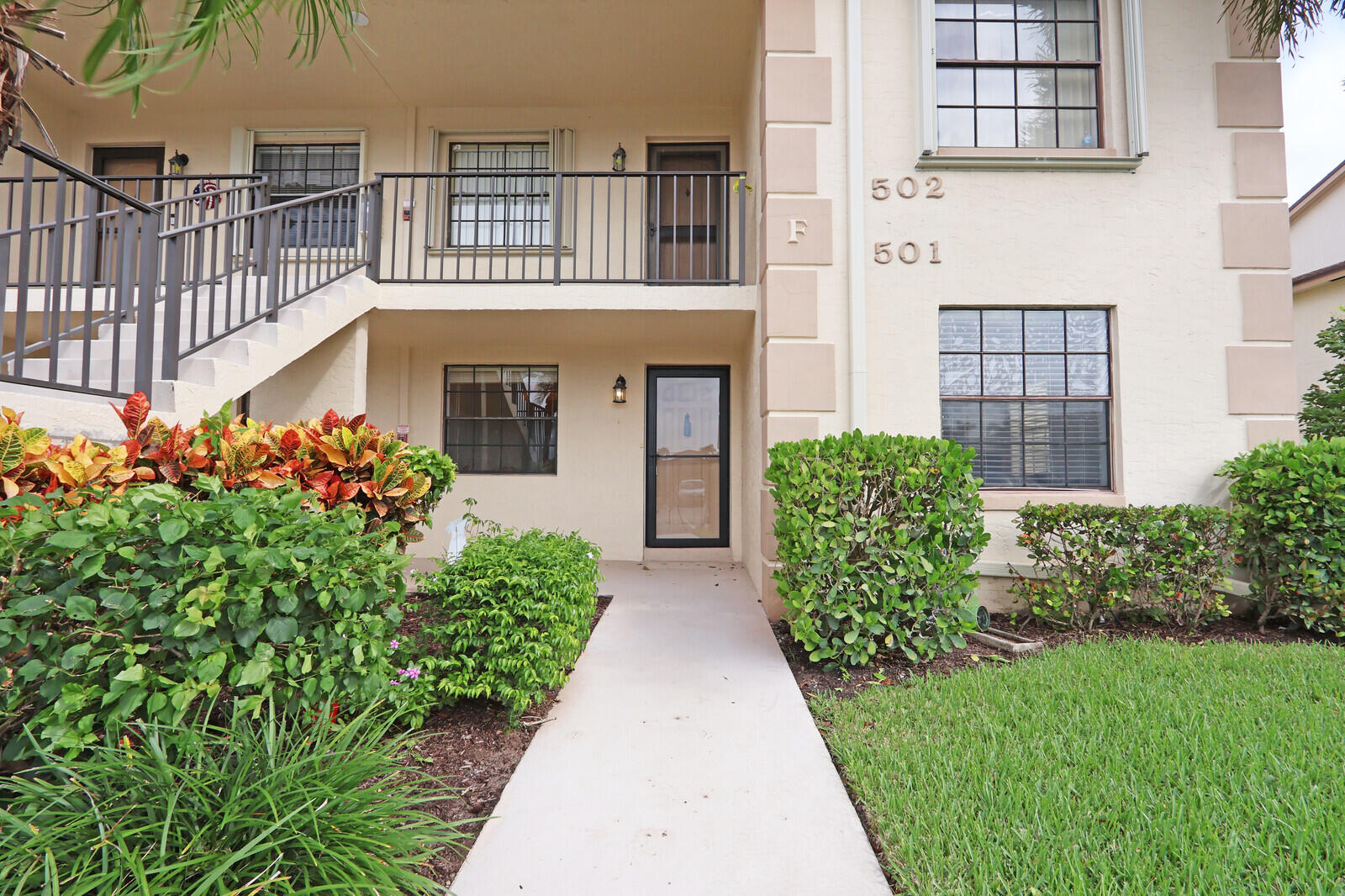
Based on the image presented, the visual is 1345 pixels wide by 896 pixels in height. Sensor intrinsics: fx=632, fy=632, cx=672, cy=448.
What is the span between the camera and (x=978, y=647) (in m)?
4.07

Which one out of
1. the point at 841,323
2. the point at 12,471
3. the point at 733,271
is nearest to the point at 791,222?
the point at 841,323

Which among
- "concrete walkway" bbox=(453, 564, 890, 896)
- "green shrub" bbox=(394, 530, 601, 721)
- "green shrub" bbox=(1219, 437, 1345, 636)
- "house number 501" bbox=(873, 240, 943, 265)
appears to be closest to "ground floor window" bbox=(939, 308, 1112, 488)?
"house number 501" bbox=(873, 240, 943, 265)

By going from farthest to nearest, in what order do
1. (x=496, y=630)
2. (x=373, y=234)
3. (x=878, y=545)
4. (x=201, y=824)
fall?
(x=373, y=234) < (x=878, y=545) < (x=496, y=630) < (x=201, y=824)

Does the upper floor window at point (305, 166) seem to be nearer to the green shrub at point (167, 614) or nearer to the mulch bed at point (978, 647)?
Answer: the green shrub at point (167, 614)

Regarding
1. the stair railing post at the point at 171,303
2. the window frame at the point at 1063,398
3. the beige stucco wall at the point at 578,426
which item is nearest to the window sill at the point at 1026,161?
the window frame at the point at 1063,398

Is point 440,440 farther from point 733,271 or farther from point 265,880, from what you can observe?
point 265,880

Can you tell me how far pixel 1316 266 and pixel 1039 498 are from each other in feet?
38.0

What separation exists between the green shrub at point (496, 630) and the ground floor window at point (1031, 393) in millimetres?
3345

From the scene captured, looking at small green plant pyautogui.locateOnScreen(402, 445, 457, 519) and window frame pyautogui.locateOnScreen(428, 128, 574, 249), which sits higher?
window frame pyautogui.locateOnScreen(428, 128, 574, 249)

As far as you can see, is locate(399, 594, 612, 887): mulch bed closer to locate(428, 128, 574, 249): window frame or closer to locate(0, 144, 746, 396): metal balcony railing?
locate(0, 144, 746, 396): metal balcony railing

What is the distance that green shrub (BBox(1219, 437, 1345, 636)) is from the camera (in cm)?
402

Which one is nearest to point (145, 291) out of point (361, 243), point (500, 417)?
point (361, 243)

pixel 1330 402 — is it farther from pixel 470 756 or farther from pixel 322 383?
pixel 322 383

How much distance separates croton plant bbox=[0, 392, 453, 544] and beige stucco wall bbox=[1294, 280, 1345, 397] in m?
11.7
